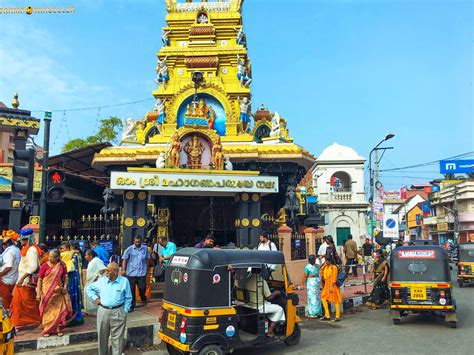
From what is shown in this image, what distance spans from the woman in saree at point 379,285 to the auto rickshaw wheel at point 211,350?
665cm

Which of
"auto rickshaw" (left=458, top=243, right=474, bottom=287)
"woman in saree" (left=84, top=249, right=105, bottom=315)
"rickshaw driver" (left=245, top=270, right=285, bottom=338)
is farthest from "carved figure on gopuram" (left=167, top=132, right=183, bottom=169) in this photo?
"auto rickshaw" (left=458, top=243, right=474, bottom=287)

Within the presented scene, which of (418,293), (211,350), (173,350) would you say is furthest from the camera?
(418,293)

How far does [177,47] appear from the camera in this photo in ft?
71.2

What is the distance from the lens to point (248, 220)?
44.1ft

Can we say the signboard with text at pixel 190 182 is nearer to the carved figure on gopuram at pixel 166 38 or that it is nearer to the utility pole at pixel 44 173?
the utility pole at pixel 44 173

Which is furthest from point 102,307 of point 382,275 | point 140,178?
point 382,275

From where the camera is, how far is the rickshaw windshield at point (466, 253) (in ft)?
51.9

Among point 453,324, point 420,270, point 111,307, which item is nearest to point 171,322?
point 111,307

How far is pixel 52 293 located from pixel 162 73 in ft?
51.0

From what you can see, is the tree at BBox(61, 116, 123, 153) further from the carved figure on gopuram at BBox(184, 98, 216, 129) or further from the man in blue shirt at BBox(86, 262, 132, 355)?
the man in blue shirt at BBox(86, 262, 132, 355)

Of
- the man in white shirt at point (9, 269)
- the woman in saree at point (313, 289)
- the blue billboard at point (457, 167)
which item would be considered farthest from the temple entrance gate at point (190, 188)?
the blue billboard at point (457, 167)

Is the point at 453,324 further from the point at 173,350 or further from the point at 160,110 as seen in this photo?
the point at 160,110

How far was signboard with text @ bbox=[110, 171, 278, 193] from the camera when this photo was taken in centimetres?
1240

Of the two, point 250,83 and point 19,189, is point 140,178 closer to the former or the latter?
point 19,189
